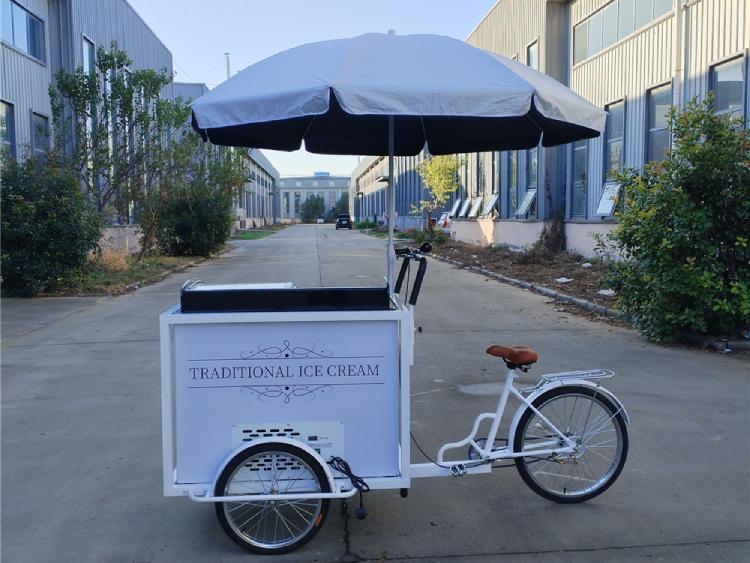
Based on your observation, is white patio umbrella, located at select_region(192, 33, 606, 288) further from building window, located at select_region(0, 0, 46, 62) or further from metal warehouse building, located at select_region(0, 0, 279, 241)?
building window, located at select_region(0, 0, 46, 62)

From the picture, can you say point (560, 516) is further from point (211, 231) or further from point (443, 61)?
point (211, 231)

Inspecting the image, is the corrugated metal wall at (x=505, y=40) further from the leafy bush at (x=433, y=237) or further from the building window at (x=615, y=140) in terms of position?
the building window at (x=615, y=140)

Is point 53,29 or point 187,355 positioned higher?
point 53,29

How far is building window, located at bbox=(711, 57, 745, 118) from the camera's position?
41.3 ft

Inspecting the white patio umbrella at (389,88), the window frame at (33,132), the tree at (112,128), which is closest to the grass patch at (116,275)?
the tree at (112,128)

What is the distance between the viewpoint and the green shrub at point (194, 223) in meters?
25.8

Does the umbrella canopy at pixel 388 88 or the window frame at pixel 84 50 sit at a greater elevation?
the window frame at pixel 84 50

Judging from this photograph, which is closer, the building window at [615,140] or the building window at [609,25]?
the building window at [615,140]

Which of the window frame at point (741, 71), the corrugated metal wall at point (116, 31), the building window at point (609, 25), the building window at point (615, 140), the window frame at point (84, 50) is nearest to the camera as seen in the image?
the window frame at point (741, 71)

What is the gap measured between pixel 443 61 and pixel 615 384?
4243mm

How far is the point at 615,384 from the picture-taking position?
7.23m

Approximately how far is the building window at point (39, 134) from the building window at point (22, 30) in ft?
5.45

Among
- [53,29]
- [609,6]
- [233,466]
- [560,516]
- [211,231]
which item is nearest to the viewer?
[233,466]

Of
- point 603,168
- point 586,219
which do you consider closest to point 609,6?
point 603,168
